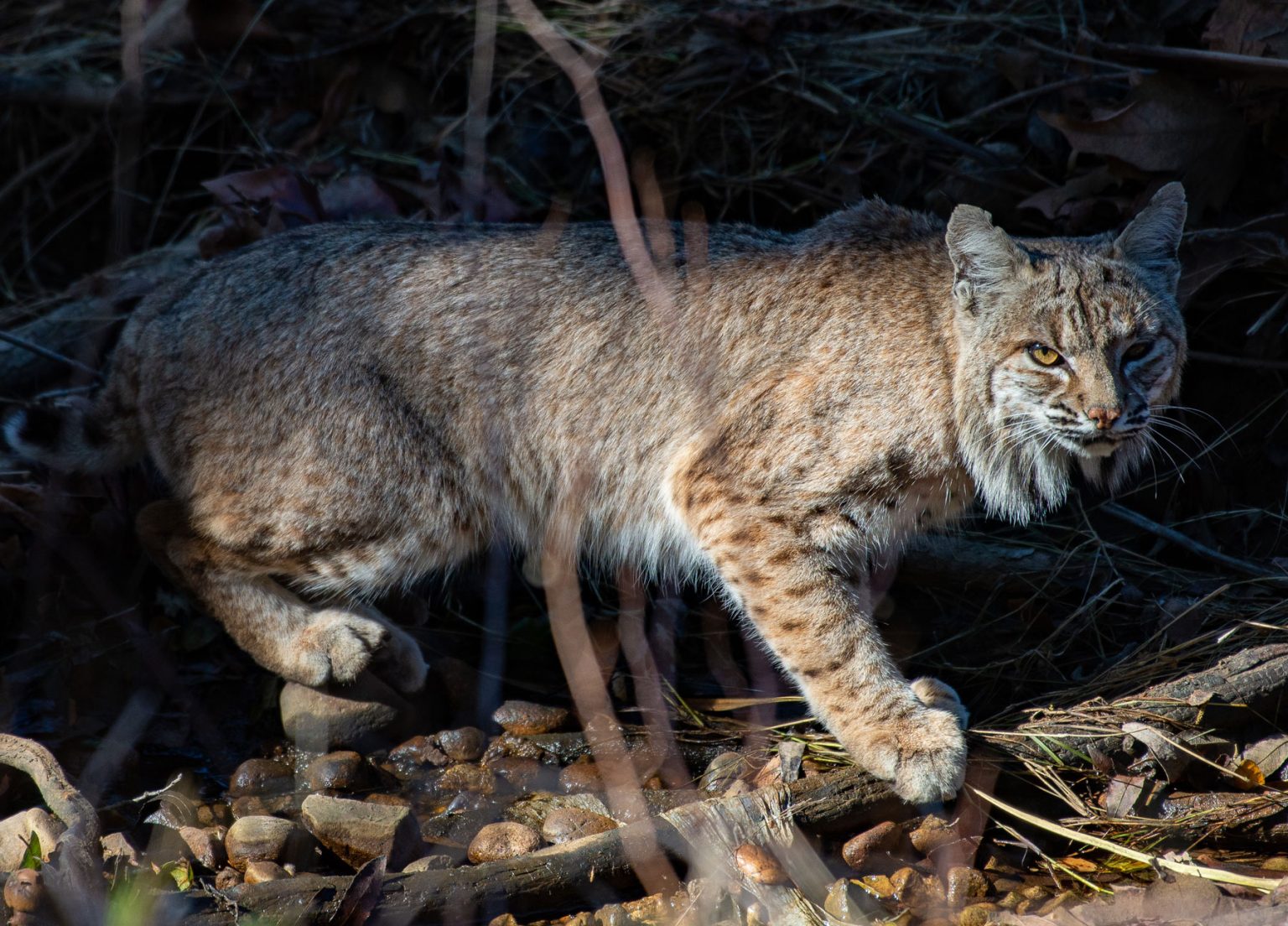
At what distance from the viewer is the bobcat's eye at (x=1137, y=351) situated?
11.3 ft

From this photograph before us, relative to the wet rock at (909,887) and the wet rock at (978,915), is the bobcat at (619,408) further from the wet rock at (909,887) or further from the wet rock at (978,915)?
the wet rock at (978,915)

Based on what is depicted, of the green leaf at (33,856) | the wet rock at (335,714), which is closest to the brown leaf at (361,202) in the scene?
the wet rock at (335,714)

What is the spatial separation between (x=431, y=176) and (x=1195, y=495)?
3188 mm

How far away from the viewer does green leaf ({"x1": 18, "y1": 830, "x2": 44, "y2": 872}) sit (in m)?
2.84

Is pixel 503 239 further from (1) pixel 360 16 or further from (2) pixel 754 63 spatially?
(1) pixel 360 16

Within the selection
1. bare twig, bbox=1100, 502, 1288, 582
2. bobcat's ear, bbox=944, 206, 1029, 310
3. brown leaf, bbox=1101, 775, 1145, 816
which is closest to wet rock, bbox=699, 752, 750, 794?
brown leaf, bbox=1101, 775, 1145, 816

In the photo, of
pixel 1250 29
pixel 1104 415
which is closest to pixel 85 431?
pixel 1104 415

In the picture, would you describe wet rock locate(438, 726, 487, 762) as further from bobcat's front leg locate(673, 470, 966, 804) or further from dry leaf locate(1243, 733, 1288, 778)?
dry leaf locate(1243, 733, 1288, 778)

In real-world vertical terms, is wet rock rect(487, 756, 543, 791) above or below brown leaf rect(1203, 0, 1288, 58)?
below

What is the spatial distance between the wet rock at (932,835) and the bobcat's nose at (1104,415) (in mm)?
1131

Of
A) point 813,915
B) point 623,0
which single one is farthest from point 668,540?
point 623,0

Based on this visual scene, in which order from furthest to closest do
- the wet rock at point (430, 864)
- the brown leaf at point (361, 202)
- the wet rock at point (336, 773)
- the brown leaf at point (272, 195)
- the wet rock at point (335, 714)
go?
the brown leaf at point (361, 202) < the brown leaf at point (272, 195) < the wet rock at point (335, 714) < the wet rock at point (336, 773) < the wet rock at point (430, 864)

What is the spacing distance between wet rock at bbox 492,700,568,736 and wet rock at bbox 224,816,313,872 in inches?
32.8

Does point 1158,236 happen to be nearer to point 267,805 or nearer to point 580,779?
point 580,779
